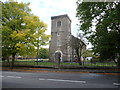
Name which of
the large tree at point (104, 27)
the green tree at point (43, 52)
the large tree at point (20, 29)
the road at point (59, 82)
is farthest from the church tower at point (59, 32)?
the road at point (59, 82)

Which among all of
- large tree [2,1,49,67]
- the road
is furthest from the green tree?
the road

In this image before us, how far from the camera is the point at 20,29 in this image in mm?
14539

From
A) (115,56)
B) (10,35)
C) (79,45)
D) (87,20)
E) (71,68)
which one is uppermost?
(87,20)

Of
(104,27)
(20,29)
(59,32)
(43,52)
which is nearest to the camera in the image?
(104,27)

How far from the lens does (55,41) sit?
102ft

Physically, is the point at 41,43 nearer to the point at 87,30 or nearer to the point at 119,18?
the point at 87,30

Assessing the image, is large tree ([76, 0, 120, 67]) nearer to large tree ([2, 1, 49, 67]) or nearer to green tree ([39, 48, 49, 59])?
large tree ([2, 1, 49, 67])

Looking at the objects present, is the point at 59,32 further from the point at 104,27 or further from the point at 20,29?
the point at 104,27

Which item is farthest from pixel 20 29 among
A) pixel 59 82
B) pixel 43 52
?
pixel 43 52

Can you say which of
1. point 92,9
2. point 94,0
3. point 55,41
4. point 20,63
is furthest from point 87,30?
point 55,41

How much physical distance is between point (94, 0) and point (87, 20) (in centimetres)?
218

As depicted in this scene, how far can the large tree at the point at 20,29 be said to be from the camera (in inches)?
529

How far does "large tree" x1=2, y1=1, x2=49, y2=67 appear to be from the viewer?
44.1ft

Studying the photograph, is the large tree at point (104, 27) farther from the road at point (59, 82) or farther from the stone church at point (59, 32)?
the stone church at point (59, 32)
